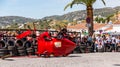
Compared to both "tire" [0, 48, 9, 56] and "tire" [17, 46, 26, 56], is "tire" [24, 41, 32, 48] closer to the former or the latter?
"tire" [17, 46, 26, 56]

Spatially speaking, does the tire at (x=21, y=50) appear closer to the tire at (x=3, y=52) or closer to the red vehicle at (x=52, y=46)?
the tire at (x=3, y=52)

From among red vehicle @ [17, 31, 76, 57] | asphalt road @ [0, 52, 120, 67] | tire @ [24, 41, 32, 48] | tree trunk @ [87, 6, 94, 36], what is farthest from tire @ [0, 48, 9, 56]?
tree trunk @ [87, 6, 94, 36]

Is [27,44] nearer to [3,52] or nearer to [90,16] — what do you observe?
[3,52]

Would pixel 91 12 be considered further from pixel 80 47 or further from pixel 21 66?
pixel 21 66

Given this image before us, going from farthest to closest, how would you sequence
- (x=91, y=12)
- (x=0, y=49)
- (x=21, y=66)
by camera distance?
(x=91, y=12), (x=0, y=49), (x=21, y=66)

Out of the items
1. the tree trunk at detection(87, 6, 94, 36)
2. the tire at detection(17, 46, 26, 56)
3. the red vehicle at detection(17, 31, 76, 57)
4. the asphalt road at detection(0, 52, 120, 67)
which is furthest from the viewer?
the tree trunk at detection(87, 6, 94, 36)

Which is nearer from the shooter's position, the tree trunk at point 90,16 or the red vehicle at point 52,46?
the red vehicle at point 52,46

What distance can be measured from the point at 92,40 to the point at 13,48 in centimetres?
991

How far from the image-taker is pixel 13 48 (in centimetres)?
2453

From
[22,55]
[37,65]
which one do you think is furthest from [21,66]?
[22,55]

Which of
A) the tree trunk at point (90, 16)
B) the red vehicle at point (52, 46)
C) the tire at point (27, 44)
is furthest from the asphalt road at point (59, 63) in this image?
the tree trunk at point (90, 16)

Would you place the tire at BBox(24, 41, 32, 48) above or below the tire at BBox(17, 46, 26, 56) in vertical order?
above

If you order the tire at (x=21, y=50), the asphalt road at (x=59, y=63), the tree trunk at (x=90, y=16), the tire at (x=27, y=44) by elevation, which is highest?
the tree trunk at (x=90, y=16)

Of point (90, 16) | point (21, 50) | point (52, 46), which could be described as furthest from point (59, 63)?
point (90, 16)
